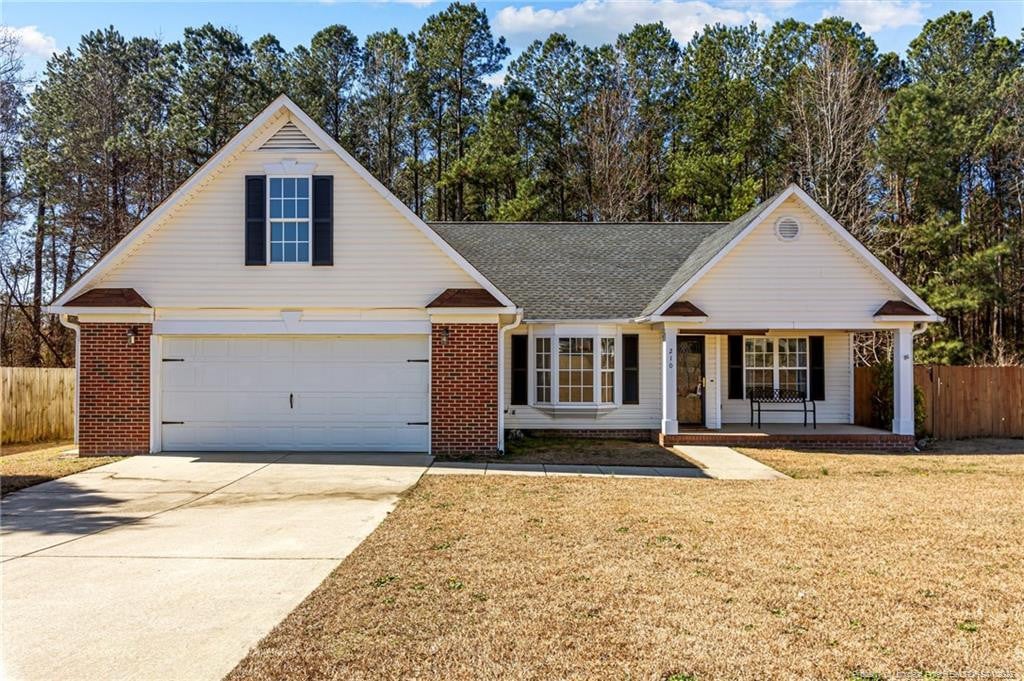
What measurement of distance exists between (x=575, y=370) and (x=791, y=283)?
507cm

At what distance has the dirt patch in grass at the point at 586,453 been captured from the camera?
1220cm

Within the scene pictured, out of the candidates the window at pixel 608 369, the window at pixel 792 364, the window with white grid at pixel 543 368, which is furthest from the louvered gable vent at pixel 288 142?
the window at pixel 792 364

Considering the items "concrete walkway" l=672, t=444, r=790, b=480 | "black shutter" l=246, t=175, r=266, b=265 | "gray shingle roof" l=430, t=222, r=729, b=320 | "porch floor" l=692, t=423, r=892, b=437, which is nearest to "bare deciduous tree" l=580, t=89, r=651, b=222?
"gray shingle roof" l=430, t=222, r=729, b=320

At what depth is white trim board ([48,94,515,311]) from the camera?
40.4ft

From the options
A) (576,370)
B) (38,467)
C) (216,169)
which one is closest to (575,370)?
(576,370)

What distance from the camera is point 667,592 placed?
5.34m

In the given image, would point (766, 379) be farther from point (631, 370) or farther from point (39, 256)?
point (39, 256)

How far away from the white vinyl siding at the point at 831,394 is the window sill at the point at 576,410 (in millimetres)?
3477

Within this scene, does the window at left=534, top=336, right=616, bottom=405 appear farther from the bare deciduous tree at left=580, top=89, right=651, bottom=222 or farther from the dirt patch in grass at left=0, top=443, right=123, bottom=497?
the bare deciduous tree at left=580, top=89, right=651, bottom=222

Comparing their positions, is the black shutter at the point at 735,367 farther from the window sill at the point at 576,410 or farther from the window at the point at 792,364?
the window sill at the point at 576,410

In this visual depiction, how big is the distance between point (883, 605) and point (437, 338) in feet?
28.8

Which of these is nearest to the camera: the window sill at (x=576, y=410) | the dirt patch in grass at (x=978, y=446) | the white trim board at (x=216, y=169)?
the white trim board at (x=216, y=169)

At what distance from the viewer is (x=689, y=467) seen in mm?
11922

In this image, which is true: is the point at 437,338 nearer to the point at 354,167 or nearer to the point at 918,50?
the point at 354,167
